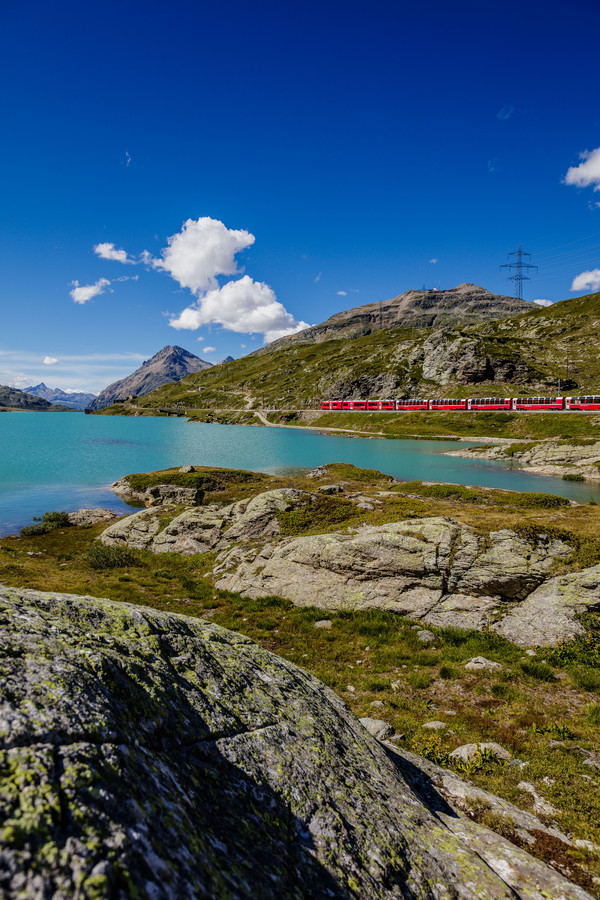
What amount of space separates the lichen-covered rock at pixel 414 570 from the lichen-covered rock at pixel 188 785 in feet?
41.1

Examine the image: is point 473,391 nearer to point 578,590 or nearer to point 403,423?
point 403,423

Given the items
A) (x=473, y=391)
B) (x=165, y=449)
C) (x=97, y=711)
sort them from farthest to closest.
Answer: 1. (x=473, y=391)
2. (x=165, y=449)
3. (x=97, y=711)

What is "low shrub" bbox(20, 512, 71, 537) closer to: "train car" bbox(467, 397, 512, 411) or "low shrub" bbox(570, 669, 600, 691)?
"low shrub" bbox(570, 669, 600, 691)

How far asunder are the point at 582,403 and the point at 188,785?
16636 cm

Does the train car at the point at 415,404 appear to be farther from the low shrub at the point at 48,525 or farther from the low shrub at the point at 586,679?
the low shrub at the point at 586,679

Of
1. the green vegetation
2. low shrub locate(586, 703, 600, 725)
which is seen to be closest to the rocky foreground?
low shrub locate(586, 703, 600, 725)

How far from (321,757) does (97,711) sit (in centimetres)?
391

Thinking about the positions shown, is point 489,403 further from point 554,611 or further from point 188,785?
point 188,785

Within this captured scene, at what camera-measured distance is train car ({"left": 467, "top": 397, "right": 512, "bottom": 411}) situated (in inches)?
6005

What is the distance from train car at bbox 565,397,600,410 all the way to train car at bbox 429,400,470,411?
124 ft

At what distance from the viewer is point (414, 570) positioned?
19969 millimetres

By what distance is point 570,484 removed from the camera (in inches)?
2793

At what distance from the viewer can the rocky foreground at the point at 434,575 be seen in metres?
16.7

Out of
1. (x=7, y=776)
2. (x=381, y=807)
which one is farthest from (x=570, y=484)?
(x=7, y=776)
